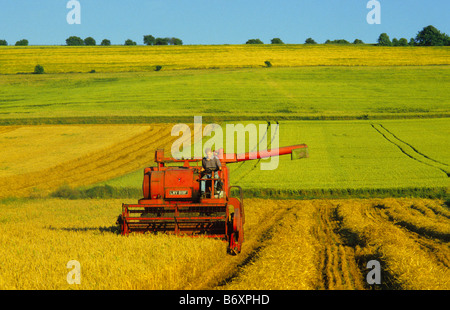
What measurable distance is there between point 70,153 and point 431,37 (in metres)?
91.9

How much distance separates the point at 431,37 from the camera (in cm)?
10600

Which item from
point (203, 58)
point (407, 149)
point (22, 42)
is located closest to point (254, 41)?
point (22, 42)

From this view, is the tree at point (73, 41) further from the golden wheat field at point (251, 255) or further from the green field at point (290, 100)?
the golden wheat field at point (251, 255)

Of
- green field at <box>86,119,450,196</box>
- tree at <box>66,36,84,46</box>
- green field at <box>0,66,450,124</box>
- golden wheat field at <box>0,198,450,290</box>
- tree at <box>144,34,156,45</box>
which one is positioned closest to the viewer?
golden wheat field at <box>0,198,450,290</box>

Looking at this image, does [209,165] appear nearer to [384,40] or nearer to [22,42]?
[384,40]

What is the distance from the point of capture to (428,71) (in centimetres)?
6328

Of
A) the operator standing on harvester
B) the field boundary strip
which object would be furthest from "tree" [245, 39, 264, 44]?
the operator standing on harvester

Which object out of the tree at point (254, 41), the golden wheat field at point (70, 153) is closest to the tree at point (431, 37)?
the tree at point (254, 41)

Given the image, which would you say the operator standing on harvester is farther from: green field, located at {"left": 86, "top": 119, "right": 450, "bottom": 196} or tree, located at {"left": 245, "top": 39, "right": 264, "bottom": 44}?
tree, located at {"left": 245, "top": 39, "right": 264, "bottom": 44}

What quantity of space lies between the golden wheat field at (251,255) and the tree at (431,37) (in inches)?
3713

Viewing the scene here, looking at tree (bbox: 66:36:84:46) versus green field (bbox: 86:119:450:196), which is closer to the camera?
green field (bbox: 86:119:450:196)

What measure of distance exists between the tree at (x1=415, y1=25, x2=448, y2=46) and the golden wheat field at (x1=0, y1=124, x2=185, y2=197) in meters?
79.2

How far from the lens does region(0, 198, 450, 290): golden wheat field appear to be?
31.2 ft

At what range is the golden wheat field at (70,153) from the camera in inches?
1055
